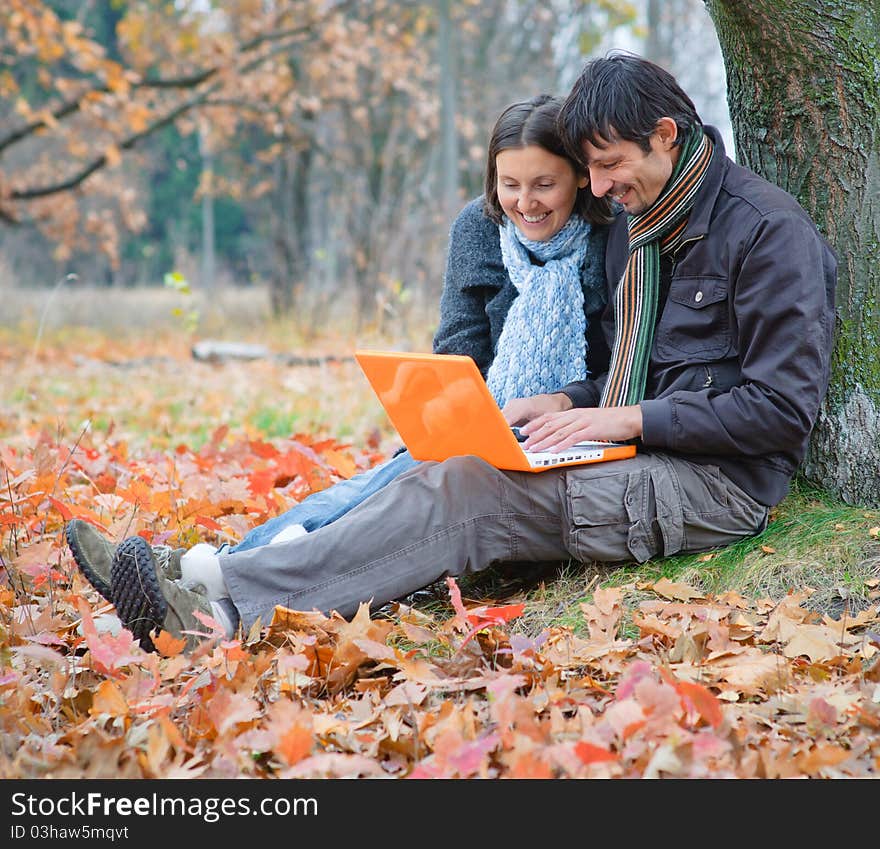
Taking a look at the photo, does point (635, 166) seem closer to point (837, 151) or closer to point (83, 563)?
point (837, 151)

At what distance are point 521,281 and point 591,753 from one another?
167 centimetres

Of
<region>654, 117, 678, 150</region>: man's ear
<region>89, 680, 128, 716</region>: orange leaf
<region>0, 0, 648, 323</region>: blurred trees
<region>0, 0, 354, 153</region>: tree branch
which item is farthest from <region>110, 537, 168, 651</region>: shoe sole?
<region>0, 0, 354, 153</region>: tree branch

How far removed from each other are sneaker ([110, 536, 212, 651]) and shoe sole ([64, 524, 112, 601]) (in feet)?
0.15

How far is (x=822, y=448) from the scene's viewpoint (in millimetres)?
2832

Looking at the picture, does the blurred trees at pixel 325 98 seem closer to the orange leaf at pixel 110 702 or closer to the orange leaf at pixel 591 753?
the orange leaf at pixel 110 702

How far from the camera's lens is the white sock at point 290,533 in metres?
2.61

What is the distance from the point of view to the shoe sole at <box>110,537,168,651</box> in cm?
226

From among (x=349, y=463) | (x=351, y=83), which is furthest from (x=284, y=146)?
(x=349, y=463)

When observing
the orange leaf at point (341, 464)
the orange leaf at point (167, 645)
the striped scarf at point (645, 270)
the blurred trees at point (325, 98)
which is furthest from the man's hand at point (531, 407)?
the blurred trees at point (325, 98)

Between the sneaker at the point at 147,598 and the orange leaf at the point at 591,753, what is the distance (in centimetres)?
103

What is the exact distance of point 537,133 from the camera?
2777 millimetres

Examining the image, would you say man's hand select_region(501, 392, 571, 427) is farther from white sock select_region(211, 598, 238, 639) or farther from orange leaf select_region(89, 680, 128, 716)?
orange leaf select_region(89, 680, 128, 716)

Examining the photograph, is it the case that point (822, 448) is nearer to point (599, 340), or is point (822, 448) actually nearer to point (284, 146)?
point (599, 340)

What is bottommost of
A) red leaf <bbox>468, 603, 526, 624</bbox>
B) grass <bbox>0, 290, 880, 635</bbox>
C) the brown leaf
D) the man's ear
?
grass <bbox>0, 290, 880, 635</bbox>
